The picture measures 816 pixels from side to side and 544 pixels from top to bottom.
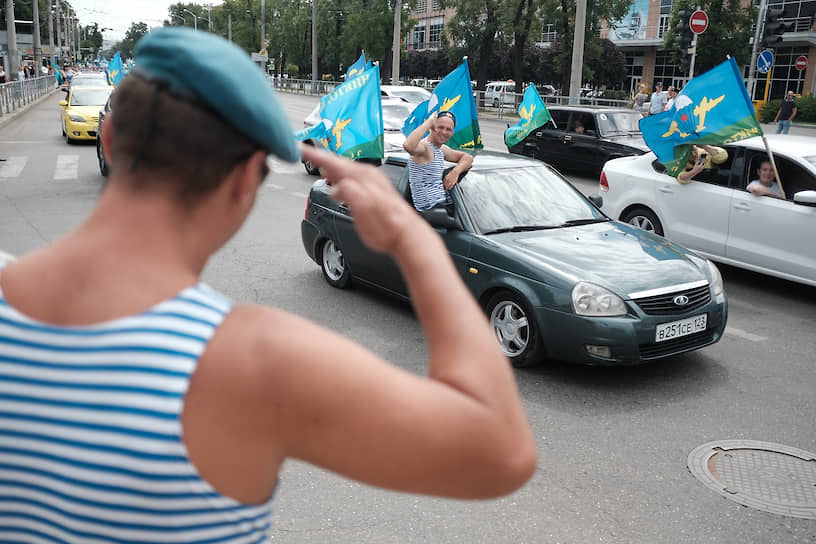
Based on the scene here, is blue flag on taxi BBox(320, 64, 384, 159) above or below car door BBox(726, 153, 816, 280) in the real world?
above

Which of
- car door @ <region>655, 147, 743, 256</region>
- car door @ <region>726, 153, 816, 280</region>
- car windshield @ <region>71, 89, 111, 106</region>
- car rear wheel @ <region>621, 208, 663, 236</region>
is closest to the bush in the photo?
car windshield @ <region>71, 89, 111, 106</region>

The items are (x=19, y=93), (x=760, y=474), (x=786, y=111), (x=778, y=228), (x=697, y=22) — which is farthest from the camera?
(x=19, y=93)

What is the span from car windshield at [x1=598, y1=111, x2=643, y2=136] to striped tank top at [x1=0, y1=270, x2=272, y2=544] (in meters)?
16.7

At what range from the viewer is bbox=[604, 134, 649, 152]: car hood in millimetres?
16352

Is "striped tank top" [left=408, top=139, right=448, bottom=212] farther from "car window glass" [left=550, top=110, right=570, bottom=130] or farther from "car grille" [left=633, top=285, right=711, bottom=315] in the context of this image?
"car window glass" [left=550, top=110, right=570, bottom=130]

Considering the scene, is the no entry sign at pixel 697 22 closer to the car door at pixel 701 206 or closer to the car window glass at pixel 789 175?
the car door at pixel 701 206

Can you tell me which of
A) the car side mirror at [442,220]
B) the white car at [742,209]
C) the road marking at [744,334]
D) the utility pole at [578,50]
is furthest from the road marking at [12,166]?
the utility pole at [578,50]

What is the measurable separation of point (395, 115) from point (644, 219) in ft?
35.6

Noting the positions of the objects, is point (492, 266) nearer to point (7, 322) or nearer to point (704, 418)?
point (704, 418)

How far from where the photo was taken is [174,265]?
112 cm

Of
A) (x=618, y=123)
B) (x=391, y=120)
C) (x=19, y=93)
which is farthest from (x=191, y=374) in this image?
(x=19, y=93)

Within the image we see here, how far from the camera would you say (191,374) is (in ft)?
3.41

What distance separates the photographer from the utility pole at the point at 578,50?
25891 millimetres

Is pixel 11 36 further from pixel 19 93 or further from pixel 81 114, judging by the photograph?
pixel 81 114
